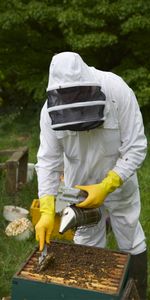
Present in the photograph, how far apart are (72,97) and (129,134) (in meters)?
0.49

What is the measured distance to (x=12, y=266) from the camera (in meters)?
3.87

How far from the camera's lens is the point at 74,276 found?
2.41 metres

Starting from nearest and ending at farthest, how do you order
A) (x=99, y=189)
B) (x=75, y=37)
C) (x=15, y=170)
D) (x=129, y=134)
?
1. (x=99, y=189)
2. (x=129, y=134)
3. (x=15, y=170)
4. (x=75, y=37)

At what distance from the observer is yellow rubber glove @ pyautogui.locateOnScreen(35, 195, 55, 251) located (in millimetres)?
2676

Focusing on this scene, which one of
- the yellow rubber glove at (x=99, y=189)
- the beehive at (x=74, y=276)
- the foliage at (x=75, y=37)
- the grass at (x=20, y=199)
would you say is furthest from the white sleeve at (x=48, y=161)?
the foliage at (x=75, y=37)

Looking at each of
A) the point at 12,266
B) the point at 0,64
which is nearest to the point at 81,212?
the point at 12,266

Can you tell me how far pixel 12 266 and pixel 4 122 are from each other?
5838 millimetres

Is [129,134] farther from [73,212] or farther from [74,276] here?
[74,276]

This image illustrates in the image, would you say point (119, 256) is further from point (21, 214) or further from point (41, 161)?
point (21, 214)

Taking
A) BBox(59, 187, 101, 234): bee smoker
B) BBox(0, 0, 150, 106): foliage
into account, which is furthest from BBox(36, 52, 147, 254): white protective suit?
BBox(0, 0, 150, 106): foliage

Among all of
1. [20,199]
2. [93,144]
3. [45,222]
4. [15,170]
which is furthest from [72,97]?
[20,199]

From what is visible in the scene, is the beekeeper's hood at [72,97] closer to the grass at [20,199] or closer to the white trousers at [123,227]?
the white trousers at [123,227]

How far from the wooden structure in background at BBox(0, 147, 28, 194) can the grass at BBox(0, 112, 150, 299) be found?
95 mm

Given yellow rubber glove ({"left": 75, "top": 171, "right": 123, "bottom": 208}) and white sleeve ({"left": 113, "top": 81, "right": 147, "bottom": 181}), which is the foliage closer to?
white sleeve ({"left": 113, "top": 81, "right": 147, "bottom": 181})
